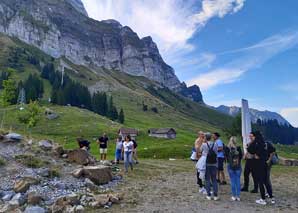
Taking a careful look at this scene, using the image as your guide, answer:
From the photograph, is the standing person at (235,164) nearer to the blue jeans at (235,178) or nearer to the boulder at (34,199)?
the blue jeans at (235,178)

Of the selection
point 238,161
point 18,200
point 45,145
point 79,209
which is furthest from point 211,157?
point 45,145

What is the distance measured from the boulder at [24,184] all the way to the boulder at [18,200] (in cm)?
88

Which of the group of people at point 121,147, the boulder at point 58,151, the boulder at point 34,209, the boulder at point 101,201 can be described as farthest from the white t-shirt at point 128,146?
the boulder at point 34,209

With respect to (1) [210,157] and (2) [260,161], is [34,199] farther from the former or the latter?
(2) [260,161]

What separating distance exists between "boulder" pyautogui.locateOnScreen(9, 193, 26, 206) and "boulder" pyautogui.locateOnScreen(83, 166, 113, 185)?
4.77 meters

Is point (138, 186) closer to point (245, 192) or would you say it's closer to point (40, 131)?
point (245, 192)

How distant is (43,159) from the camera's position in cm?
2334

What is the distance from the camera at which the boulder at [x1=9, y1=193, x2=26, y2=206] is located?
1512 centimetres

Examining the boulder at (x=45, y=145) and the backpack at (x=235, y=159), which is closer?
the backpack at (x=235, y=159)

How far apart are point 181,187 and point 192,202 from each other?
4.36m

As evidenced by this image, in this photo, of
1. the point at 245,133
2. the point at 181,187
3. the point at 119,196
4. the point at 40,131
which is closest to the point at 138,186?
the point at 181,187

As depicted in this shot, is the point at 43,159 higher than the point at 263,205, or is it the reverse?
the point at 43,159

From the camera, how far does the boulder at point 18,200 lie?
49.6ft

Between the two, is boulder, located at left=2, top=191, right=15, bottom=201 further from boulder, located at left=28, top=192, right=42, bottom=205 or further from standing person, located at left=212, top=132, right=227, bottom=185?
standing person, located at left=212, top=132, right=227, bottom=185
